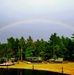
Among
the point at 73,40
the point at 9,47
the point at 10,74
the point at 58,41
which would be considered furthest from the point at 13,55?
the point at 10,74

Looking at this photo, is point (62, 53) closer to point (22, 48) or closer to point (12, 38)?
point (22, 48)

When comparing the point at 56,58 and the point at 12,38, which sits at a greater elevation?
the point at 12,38

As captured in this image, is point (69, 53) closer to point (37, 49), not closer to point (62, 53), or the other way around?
point (62, 53)

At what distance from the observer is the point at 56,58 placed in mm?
78938

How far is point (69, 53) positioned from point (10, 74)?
39.9 meters

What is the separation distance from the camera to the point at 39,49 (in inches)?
3435

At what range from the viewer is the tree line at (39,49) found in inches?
3236

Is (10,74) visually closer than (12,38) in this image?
Yes

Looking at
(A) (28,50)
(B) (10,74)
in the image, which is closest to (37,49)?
(A) (28,50)

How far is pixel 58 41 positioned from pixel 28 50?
12.6 m

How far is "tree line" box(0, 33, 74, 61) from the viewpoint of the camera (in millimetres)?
82188

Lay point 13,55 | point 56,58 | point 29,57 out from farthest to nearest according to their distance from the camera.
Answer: point 13,55, point 29,57, point 56,58

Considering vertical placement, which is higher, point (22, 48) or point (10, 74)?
point (22, 48)

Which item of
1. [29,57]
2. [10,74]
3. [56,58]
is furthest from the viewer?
[29,57]
